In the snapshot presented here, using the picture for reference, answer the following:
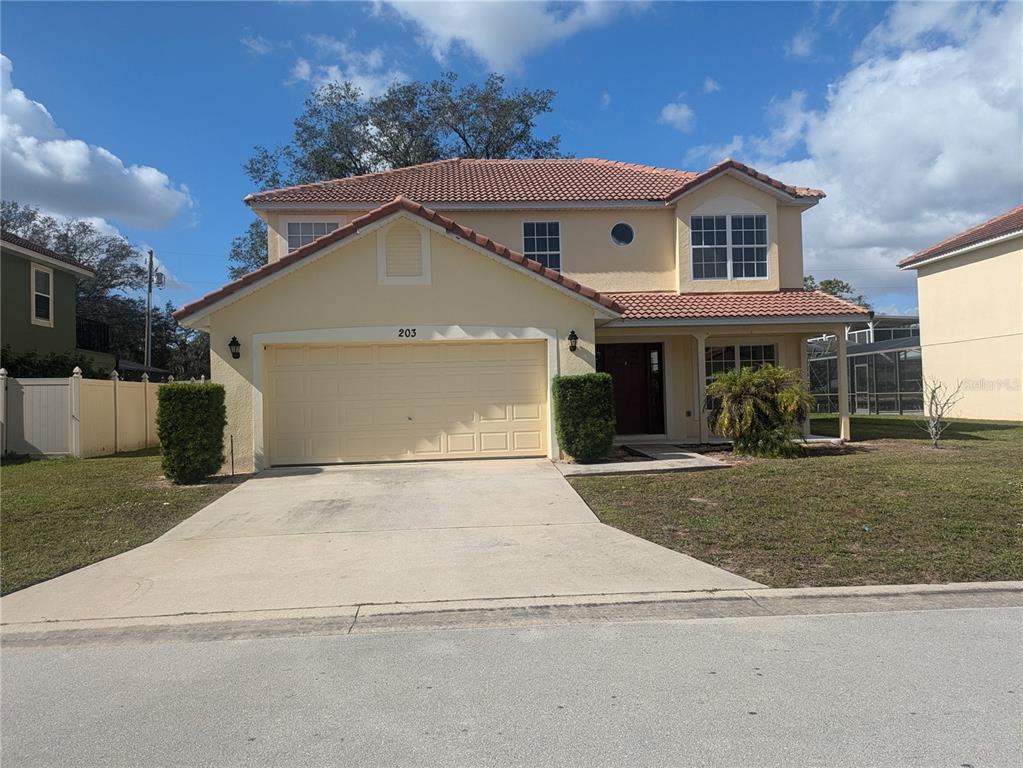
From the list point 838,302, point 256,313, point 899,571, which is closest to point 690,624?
point 899,571

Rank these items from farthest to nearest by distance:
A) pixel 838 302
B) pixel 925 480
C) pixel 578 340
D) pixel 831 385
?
pixel 831 385 → pixel 838 302 → pixel 578 340 → pixel 925 480

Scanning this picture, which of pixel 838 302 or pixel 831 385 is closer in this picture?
pixel 838 302

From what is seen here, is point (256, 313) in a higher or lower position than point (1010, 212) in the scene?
lower

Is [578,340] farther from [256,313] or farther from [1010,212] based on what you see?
[1010,212]

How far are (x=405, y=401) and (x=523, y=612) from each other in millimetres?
7789

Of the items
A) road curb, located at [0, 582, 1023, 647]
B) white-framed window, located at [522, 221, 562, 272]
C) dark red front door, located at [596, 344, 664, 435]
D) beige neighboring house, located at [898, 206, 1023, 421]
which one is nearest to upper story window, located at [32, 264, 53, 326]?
white-framed window, located at [522, 221, 562, 272]

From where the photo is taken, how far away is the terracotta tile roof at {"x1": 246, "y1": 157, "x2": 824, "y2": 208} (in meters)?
15.9

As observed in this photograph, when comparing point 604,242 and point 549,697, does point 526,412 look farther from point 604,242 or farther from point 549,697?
point 549,697

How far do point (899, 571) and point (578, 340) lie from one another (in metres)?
7.38

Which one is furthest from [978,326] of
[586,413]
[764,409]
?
[586,413]

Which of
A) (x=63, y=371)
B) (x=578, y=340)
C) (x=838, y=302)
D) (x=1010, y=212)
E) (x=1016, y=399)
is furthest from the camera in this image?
(x=1010, y=212)

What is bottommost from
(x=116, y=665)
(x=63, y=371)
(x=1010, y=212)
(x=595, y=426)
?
(x=116, y=665)

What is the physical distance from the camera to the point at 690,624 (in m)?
5.21

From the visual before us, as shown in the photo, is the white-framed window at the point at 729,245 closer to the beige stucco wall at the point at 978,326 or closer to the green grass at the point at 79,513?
the beige stucco wall at the point at 978,326
